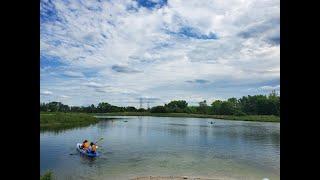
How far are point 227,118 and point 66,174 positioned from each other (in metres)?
24.8

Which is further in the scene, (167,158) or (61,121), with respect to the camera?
(61,121)

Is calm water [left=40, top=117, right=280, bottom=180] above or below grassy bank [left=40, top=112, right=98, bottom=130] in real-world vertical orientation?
below

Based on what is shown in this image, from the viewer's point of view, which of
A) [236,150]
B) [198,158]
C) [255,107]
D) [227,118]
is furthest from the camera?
[227,118]

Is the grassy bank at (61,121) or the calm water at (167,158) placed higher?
the grassy bank at (61,121)

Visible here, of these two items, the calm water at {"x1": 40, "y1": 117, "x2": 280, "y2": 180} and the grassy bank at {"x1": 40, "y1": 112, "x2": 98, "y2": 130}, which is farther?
the grassy bank at {"x1": 40, "y1": 112, "x2": 98, "y2": 130}

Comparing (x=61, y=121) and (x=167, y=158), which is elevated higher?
(x=61, y=121)

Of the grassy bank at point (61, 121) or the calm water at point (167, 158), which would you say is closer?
the calm water at point (167, 158)
